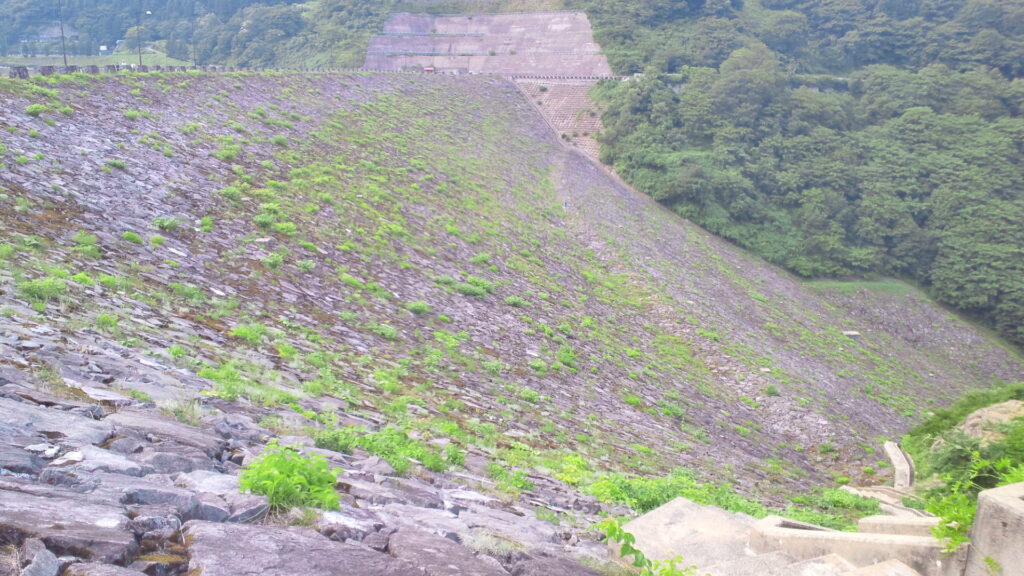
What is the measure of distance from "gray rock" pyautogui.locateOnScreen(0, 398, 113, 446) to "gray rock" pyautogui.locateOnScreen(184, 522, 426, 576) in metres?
1.48

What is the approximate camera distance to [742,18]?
62719 millimetres

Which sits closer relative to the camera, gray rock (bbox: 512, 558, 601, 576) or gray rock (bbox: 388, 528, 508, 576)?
gray rock (bbox: 388, 528, 508, 576)

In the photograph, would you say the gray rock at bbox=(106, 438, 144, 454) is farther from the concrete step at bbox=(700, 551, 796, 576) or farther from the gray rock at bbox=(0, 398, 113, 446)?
the concrete step at bbox=(700, 551, 796, 576)

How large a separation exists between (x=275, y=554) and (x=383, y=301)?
31.3ft

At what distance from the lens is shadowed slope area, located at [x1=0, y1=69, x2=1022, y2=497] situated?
8.16m

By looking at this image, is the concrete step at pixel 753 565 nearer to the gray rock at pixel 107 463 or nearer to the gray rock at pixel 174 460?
the gray rock at pixel 174 460

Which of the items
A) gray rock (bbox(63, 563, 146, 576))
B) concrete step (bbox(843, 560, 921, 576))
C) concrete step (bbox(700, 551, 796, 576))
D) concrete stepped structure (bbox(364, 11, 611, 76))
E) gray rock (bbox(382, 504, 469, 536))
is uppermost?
concrete stepped structure (bbox(364, 11, 611, 76))

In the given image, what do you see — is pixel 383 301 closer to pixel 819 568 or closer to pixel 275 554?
pixel 819 568

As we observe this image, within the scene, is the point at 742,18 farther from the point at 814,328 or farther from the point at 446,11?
the point at 814,328

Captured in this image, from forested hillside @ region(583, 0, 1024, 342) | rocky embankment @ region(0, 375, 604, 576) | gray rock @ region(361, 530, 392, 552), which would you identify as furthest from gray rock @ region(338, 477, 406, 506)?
forested hillside @ region(583, 0, 1024, 342)

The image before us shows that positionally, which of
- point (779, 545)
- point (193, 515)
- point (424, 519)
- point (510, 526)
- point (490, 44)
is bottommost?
point (779, 545)

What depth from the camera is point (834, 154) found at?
45.9 m

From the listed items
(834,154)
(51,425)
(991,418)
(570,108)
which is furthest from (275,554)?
(834,154)

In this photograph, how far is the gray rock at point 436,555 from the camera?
161 inches
